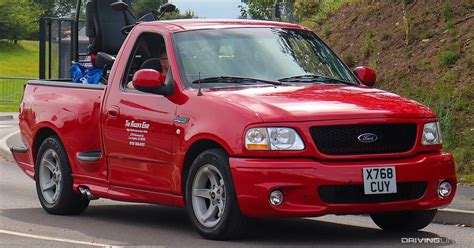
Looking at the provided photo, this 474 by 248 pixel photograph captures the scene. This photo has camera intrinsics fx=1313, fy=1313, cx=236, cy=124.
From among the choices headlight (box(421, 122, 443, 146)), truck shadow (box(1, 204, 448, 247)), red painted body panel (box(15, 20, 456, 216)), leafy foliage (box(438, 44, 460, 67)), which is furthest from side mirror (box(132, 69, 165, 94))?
leafy foliage (box(438, 44, 460, 67))

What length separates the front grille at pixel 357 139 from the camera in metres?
9.77

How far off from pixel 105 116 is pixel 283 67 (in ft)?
5.59

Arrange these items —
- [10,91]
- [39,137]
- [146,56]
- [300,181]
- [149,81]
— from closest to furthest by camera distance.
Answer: [300,181], [149,81], [146,56], [39,137], [10,91]

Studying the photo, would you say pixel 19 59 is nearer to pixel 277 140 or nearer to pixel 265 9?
Answer: pixel 265 9

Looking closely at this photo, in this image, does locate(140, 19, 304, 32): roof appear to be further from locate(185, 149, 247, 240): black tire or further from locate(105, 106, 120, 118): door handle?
locate(185, 149, 247, 240): black tire

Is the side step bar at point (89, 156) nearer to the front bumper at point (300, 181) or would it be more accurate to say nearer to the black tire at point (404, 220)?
the front bumper at point (300, 181)

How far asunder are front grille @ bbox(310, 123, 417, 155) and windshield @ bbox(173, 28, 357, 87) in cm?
129

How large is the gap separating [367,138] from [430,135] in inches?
25.5

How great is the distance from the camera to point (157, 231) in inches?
438

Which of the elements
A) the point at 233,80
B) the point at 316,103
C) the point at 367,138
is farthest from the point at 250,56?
the point at 367,138

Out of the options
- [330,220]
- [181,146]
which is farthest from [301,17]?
[181,146]

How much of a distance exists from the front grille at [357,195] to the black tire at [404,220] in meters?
0.65

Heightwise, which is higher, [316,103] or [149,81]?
[316,103]

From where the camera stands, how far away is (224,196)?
1004cm
